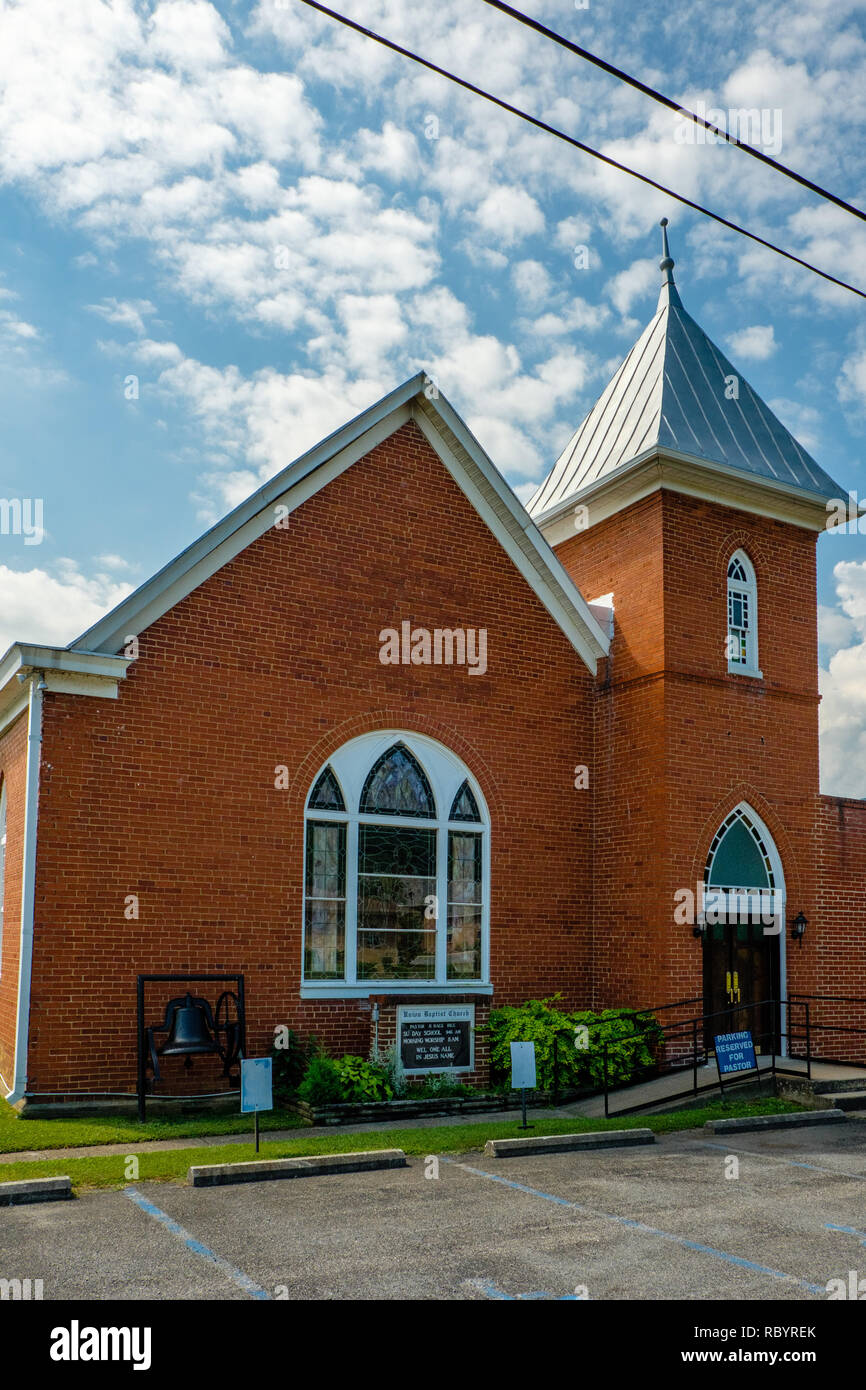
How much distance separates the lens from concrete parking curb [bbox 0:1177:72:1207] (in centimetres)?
894

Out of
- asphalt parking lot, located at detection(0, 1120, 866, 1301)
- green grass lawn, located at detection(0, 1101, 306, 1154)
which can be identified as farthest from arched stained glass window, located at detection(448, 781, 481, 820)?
asphalt parking lot, located at detection(0, 1120, 866, 1301)

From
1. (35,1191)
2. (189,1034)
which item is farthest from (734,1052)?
(35,1191)

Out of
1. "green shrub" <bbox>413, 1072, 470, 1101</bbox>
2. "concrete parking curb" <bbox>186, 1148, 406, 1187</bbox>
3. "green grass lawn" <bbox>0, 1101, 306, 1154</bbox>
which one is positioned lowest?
"green shrub" <bbox>413, 1072, 470, 1101</bbox>

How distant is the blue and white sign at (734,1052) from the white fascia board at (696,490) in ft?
26.0

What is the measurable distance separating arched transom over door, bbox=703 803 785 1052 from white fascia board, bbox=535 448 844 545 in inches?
188

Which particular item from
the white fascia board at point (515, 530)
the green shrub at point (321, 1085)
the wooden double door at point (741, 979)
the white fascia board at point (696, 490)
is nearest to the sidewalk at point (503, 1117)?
the green shrub at point (321, 1085)

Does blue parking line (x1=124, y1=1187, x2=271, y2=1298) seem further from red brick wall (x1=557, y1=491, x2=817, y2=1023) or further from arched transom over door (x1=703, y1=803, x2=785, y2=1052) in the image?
arched transom over door (x1=703, y1=803, x2=785, y2=1052)

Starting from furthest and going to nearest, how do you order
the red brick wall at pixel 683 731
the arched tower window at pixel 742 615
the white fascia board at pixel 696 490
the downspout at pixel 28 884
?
1. the arched tower window at pixel 742 615
2. the white fascia board at pixel 696 490
3. the red brick wall at pixel 683 731
4. the downspout at pixel 28 884

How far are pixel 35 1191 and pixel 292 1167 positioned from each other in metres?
2.20

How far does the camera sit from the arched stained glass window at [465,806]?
1652 cm

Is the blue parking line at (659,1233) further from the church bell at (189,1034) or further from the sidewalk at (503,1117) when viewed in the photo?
the church bell at (189,1034)

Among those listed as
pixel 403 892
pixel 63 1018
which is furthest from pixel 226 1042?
pixel 403 892
